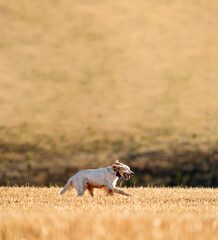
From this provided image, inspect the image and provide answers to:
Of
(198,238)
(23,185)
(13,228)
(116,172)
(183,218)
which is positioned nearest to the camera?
(198,238)

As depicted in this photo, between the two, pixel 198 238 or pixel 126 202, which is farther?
pixel 126 202

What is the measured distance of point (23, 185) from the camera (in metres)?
16.1

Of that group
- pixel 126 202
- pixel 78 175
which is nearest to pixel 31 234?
pixel 126 202

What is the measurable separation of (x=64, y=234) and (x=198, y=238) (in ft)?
5.14

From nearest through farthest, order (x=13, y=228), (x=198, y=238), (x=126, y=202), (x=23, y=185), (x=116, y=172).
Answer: (x=198, y=238), (x=13, y=228), (x=126, y=202), (x=116, y=172), (x=23, y=185)

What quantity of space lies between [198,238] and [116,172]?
6896 millimetres

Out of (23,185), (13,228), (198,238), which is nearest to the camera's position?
(198,238)

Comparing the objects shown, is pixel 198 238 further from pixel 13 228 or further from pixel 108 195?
pixel 108 195

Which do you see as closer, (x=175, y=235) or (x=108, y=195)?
(x=175, y=235)

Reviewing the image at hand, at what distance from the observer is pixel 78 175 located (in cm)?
1237

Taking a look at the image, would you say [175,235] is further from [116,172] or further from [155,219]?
[116,172]

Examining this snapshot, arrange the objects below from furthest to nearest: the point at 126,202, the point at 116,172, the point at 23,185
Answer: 1. the point at 23,185
2. the point at 116,172
3. the point at 126,202

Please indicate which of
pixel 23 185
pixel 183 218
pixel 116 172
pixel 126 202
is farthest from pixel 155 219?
pixel 23 185

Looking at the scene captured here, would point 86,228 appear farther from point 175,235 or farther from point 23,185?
point 23,185
